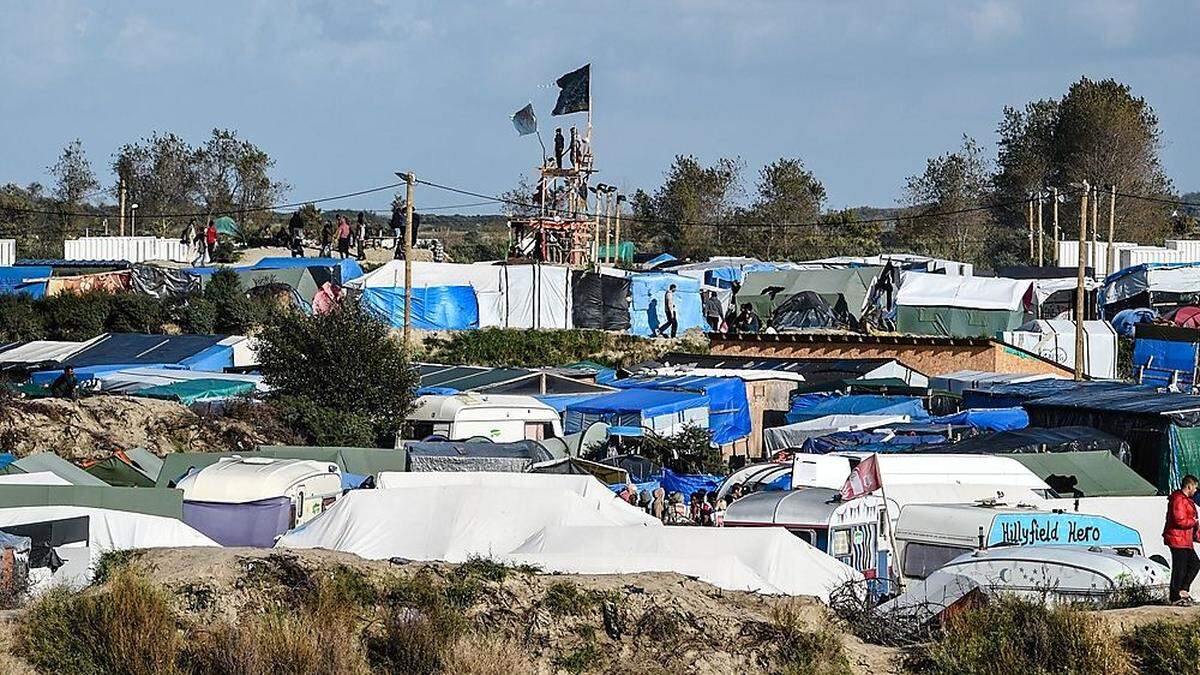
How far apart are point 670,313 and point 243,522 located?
2622 centimetres

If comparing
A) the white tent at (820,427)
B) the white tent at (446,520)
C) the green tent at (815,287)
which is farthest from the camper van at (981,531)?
the green tent at (815,287)

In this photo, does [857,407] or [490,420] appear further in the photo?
[857,407]

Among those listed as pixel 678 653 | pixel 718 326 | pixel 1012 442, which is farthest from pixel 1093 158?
pixel 678 653

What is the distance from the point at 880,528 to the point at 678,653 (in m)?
5.82

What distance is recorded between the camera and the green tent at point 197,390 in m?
29.5

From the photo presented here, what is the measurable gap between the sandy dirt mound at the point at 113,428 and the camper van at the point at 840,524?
38.0ft

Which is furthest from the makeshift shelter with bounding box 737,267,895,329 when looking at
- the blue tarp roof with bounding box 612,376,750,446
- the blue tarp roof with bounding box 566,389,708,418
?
the blue tarp roof with bounding box 566,389,708,418

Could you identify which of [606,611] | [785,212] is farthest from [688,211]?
[606,611]

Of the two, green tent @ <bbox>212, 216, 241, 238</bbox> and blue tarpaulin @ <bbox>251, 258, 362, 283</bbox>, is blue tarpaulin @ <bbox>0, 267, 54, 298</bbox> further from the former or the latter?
green tent @ <bbox>212, 216, 241, 238</bbox>

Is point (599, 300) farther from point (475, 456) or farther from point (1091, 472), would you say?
point (1091, 472)

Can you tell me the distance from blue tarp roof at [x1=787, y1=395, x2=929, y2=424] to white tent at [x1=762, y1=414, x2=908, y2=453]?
1.61ft

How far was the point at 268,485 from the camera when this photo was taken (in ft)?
65.2

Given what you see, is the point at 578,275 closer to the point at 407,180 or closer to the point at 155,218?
the point at 407,180

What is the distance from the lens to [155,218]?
71688mm
